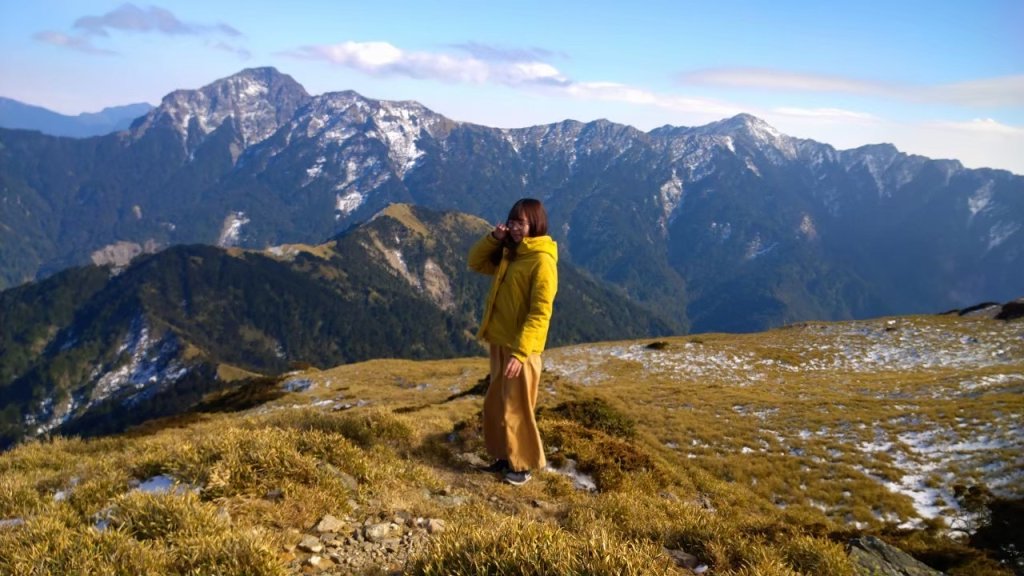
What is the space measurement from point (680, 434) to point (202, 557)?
18609 mm

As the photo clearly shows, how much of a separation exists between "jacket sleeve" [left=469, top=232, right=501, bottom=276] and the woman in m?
0.02

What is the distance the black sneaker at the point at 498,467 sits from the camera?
33.2 feet

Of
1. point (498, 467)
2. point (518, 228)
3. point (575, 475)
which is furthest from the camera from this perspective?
point (575, 475)

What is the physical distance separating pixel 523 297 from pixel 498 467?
342cm

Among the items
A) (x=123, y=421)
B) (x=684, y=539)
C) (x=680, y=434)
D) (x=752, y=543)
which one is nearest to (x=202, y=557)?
(x=684, y=539)

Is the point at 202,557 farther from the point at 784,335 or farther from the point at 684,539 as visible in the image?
the point at 784,335

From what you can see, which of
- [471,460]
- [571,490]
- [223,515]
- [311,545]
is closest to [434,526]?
[311,545]

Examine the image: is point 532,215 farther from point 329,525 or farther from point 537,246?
point 329,525

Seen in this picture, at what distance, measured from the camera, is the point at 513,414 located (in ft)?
31.7

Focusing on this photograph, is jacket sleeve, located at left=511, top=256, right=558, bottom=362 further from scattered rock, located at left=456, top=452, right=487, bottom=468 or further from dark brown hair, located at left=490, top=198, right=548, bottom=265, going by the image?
scattered rock, located at left=456, top=452, right=487, bottom=468

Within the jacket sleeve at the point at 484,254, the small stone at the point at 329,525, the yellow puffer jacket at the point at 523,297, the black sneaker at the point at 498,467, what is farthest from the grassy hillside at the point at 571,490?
the jacket sleeve at the point at 484,254

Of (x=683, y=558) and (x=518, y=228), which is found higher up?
(x=518, y=228)

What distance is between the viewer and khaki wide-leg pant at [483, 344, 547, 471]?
9.52 meters

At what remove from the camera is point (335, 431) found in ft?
33.7
